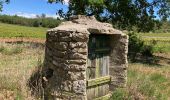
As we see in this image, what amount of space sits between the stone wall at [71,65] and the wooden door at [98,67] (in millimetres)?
865

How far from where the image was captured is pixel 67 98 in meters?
8.76

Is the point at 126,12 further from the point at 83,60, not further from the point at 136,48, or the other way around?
the point at 83,60

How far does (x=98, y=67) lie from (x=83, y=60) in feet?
4.70

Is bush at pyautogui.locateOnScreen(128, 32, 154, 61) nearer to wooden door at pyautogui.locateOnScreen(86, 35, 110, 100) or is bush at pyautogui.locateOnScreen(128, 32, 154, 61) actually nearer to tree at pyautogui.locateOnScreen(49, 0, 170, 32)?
tree at pyautogui.locateOnScreen(49, 0, 170, 32)

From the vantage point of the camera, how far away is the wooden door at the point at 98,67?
9.80 metres

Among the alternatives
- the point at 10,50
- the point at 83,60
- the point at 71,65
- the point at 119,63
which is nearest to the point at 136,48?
the point at 10,50

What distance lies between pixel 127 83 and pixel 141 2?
16330 mm

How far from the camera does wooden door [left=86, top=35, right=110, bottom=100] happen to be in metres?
9.80

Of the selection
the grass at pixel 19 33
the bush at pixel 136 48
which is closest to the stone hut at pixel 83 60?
the bush at pixel 136 48

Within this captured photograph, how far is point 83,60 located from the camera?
878cm

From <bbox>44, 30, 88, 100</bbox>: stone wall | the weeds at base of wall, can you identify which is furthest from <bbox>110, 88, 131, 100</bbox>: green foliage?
the weeds at base of wall

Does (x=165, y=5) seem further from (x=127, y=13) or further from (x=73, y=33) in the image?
(x=73, y=33)

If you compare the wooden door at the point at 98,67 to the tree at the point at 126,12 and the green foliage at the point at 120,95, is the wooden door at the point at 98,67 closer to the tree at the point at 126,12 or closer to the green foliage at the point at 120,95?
the green foliage at the point at 120,95

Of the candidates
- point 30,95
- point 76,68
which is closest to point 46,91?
point 30,95
